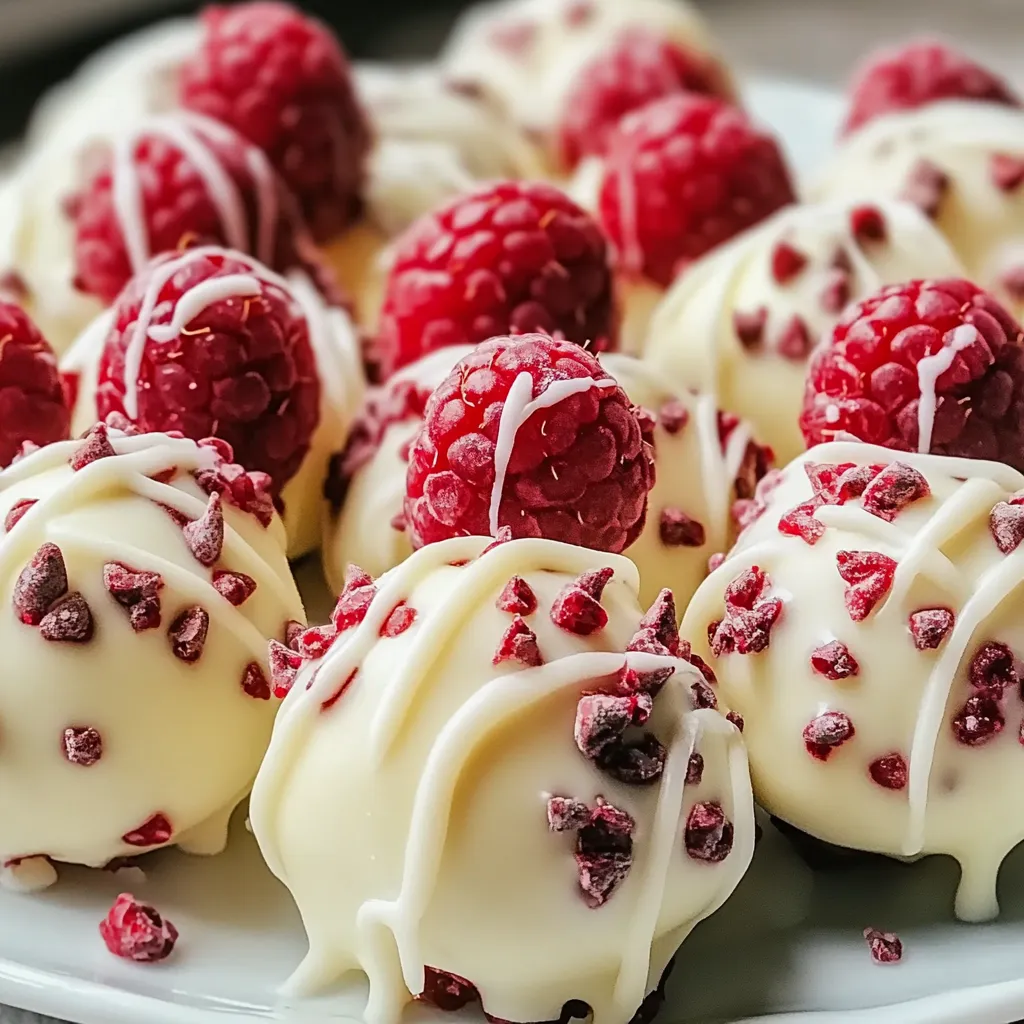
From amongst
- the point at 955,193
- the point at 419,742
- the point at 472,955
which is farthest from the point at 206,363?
the point at 955,193

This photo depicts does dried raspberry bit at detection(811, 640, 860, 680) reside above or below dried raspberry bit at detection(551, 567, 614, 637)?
below

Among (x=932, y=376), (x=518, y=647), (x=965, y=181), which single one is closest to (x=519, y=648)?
(x=518, y=647)

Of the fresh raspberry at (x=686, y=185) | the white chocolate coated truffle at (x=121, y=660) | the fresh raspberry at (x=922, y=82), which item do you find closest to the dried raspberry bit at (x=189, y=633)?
the white chocolate coated truffle at (x=121, y=660)

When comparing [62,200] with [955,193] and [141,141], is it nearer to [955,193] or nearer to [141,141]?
[141,141]

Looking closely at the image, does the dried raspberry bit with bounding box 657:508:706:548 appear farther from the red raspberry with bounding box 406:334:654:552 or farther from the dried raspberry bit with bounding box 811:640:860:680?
the dried raspberry bit with bounding box 811:640:860:680

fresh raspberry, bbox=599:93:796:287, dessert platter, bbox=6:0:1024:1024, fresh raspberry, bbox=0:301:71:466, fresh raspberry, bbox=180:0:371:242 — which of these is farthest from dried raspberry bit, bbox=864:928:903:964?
fresh raspberry, bbox=180:0:371:242

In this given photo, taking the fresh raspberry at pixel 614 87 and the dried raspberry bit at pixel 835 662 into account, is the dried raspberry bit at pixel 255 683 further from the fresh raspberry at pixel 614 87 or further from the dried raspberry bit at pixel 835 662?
the fresh raspberry at pixel 614 87
